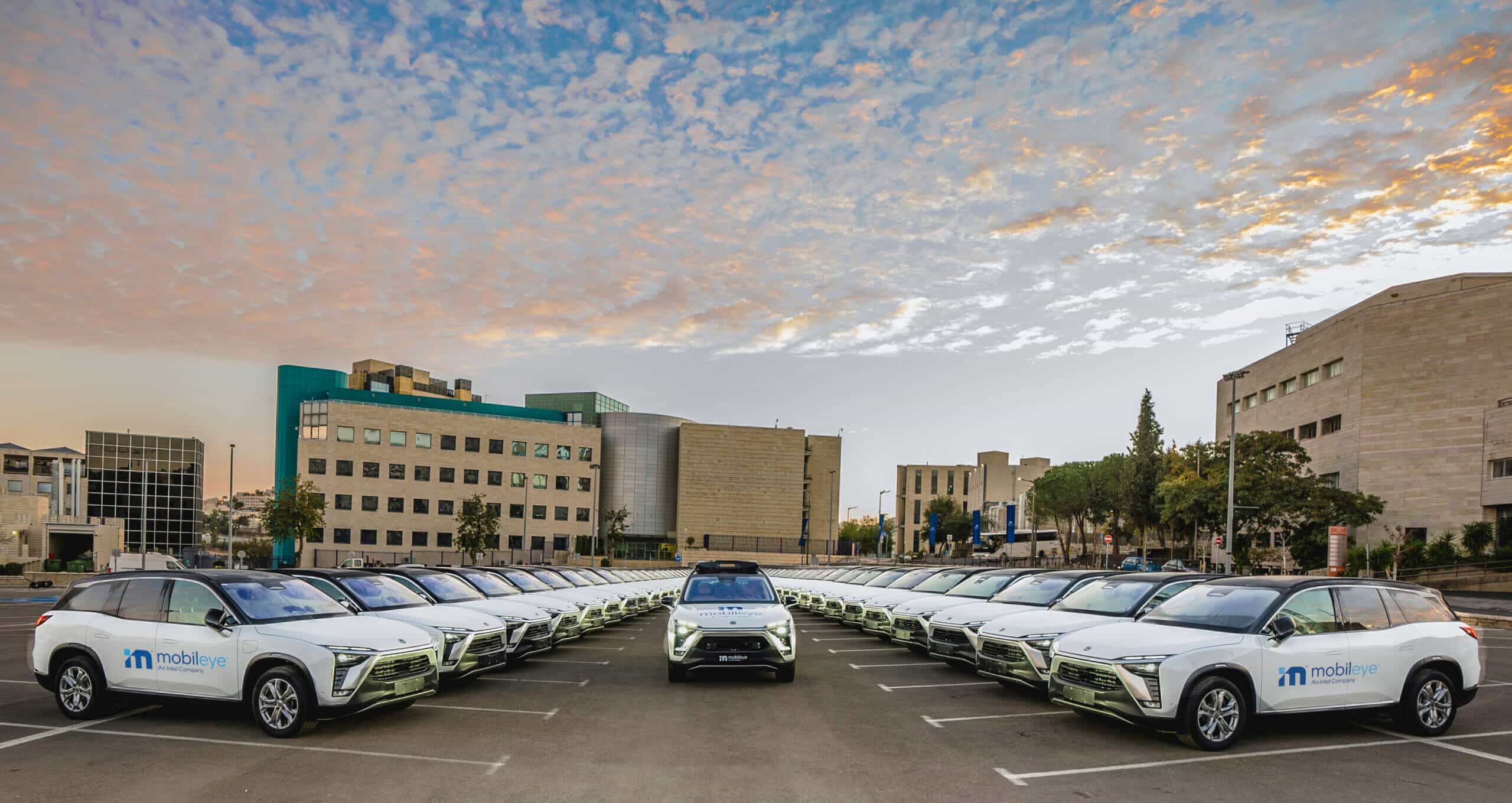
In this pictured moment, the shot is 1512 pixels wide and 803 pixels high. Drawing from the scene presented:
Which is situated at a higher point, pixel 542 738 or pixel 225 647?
pixel 225 647

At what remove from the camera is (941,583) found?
18.5 metres

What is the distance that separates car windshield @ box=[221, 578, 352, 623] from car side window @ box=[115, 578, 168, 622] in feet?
2.26

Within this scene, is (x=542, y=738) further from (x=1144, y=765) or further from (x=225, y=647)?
(x=1144, y=765)

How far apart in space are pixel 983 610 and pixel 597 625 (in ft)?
31.3

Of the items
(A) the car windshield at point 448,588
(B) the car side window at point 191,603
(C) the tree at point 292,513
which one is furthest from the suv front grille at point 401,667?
(C) the tree at point 292,513

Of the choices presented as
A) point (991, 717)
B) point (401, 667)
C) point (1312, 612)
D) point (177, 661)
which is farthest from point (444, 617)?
point (1312, 612)

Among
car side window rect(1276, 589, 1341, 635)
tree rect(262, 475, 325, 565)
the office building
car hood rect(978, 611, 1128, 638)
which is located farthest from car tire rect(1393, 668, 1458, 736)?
the office building

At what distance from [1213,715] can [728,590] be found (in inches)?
284

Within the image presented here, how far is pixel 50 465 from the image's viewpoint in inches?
3324

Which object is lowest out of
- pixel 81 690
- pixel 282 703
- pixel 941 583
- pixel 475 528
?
pixel 475 528

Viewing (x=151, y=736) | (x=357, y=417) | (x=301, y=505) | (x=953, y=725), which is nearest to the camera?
(x=151, y=736)

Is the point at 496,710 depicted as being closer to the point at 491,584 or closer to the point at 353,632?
the point at 353,632

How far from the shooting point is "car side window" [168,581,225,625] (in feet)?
30.3

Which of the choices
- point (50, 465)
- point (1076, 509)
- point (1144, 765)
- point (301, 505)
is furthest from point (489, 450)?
point (1144, 765)
